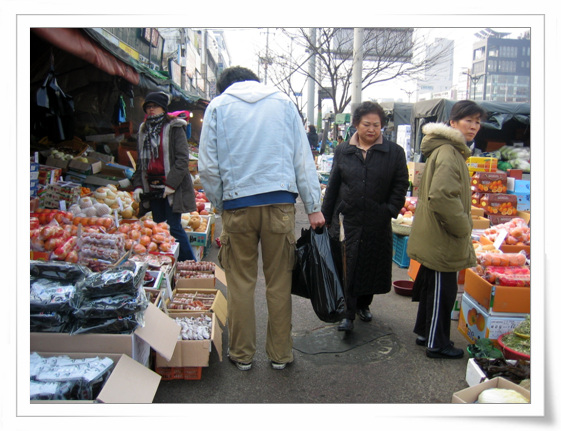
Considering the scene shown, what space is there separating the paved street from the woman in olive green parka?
0.89ft

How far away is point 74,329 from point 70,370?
254mm

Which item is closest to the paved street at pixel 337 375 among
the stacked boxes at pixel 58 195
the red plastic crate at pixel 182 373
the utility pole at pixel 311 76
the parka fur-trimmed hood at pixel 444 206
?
the red plastic crate at pixel 182 373

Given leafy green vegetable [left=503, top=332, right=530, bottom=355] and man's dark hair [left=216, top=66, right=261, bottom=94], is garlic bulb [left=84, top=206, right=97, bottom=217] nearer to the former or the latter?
man's dark hair [left=216, top=66, right=261, bottom=94]

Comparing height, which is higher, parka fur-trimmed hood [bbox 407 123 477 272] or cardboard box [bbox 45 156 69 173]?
cardboard box [bbox 45 156 69 173]

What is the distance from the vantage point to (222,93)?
3.25 m

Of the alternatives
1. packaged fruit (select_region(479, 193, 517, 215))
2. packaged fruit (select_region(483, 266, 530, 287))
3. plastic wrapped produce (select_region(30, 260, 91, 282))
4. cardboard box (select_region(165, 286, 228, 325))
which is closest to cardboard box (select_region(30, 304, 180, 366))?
plastic wrapped produce (select_region(30, 260, 91, 282))

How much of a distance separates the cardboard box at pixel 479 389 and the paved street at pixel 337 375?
0.32 metres

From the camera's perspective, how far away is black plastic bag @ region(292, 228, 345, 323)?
10.8 feet

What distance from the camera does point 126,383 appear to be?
8.65 ft

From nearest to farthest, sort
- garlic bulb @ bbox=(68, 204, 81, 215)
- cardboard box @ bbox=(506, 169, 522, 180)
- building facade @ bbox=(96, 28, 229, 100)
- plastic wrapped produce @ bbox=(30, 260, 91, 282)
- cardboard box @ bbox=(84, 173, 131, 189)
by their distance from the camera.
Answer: plastic wrapped produce @ bbox=(30, 260, 91, 282), garlic bulb @ bbox=(68, 204, 81, 215), cardboard box @ bbox=(84, 173, 131, 189), cardboard box @ bbox=(506, 169, 522, 180), building facade @ bbox=(96, 28, 229, 100)

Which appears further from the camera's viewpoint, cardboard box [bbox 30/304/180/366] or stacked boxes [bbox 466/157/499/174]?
stacked boxes [bbox 466/157/499/174]

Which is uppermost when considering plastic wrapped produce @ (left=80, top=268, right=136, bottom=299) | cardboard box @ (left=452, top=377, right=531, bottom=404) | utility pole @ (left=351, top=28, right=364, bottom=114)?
utility pole @ (left=351, top=28, right=364, bottom=114)

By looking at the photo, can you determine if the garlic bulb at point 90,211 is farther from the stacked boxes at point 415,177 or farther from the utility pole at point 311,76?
the utility pole at point 311,76

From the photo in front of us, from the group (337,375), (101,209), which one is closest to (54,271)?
(337,375)
